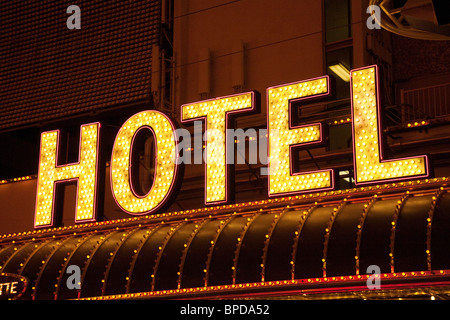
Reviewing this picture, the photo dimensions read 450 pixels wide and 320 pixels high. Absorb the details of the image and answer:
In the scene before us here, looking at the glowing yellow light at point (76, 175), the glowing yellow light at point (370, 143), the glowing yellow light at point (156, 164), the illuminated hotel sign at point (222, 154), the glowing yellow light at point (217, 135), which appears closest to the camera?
the glowing yellow light at point (370, 143)

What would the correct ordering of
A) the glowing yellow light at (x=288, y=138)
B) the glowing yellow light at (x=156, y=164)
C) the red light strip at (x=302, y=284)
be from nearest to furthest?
the red light strip at (x=302, y=284) < the glowing yellow light at (x=288, y=138) < the glowing yellow light at (x=156, y=164)

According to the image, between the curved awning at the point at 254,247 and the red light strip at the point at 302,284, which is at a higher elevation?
the curved awning at the point at 254,247

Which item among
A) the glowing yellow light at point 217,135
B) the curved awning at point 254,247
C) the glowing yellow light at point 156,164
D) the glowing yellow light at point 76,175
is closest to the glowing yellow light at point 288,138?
the curved awning at point 254,247

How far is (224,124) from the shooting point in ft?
45.1

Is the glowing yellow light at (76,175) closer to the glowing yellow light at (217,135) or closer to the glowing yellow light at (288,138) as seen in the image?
the glowing yellow light at (217,135)

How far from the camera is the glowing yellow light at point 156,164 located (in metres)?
13.8

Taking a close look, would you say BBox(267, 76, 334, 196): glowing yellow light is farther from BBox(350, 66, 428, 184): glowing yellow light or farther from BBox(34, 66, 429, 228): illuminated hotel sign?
BBox(350, 66, 428, 184): glowing yellow light

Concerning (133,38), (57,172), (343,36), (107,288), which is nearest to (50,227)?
(57,172)

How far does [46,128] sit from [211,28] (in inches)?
186

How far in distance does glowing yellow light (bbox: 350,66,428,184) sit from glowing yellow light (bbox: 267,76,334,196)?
489 mm

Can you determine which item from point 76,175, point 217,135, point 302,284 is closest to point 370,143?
point 302,284

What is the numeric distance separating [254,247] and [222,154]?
6.95 ft

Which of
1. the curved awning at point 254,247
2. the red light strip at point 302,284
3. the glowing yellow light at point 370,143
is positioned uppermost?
Answer: the glowing yellow light at point 370,143

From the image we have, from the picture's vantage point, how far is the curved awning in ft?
35.4
